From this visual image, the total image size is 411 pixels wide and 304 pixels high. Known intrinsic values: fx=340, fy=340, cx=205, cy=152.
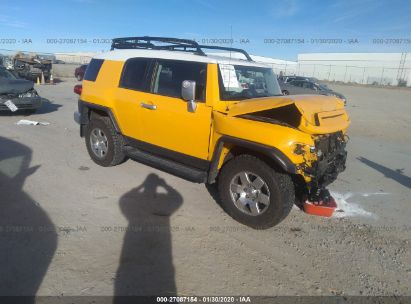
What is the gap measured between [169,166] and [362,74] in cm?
6434

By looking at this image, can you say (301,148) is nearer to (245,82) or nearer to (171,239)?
(245,82)

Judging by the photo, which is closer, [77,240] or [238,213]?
[77,240]

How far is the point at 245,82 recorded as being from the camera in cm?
492

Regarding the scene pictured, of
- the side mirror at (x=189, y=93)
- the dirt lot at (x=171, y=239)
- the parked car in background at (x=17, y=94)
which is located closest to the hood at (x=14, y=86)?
the parked car in background at (x=17, y=94)

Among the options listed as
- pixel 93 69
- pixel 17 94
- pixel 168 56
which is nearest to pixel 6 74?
pixel 17 94

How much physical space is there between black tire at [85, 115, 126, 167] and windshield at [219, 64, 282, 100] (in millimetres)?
2234

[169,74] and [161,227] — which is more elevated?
[169,74]

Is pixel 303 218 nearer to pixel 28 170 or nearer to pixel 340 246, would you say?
pixel 340 246

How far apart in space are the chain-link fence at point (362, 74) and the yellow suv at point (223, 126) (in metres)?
51.8

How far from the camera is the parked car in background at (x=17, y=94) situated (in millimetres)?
10031

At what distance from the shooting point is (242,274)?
3307mm

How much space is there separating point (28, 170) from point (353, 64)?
72.7 metres

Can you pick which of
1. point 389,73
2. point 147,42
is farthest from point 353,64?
point 147,42

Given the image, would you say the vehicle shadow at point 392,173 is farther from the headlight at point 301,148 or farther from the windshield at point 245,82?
the headlight at point 301,148
